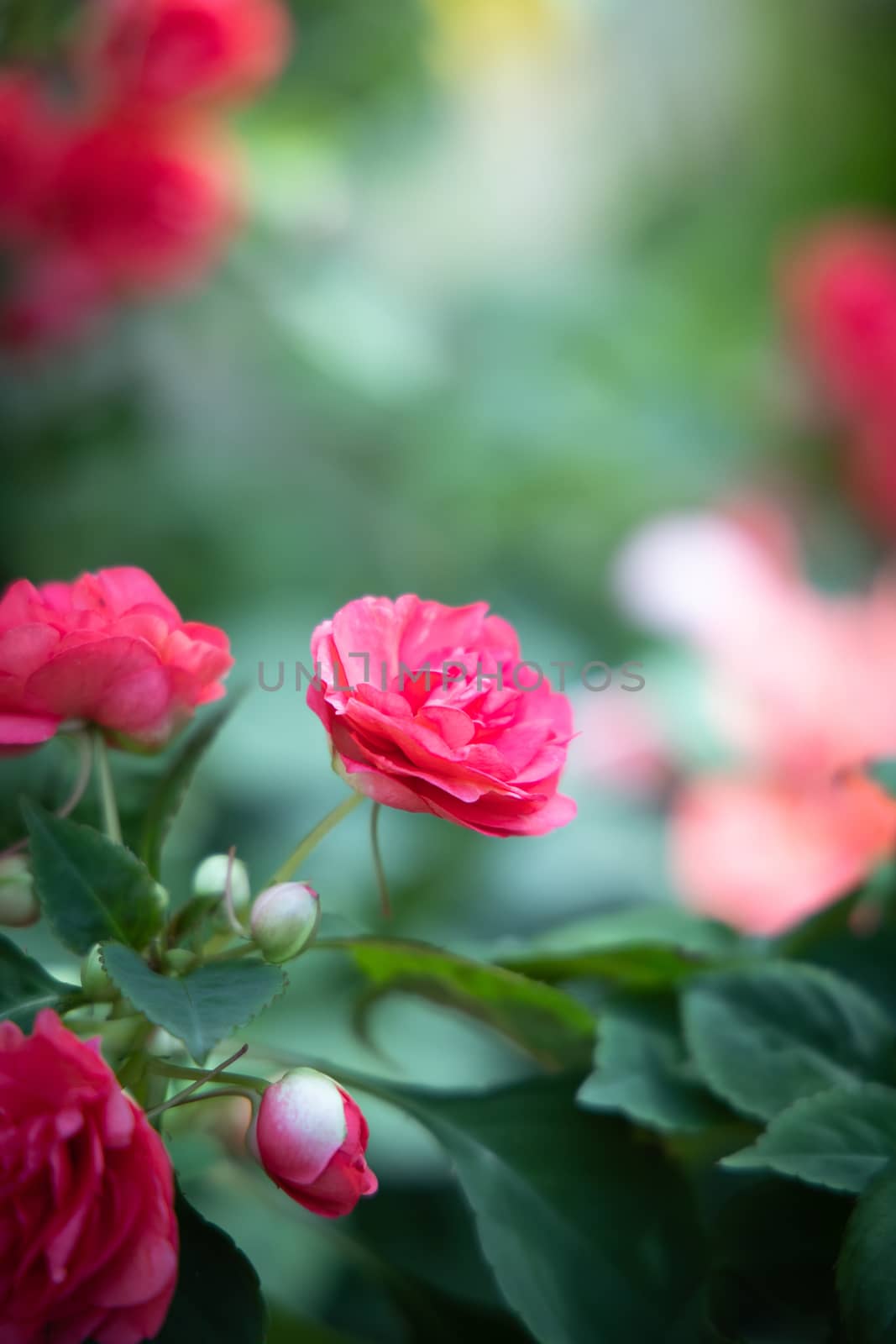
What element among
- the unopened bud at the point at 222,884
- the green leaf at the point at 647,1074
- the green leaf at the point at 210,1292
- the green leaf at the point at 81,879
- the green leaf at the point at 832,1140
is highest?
the green leaf at the point at 81,879

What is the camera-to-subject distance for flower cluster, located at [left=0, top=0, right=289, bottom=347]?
2.13 feet

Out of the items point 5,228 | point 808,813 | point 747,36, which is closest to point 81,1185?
point 808,813

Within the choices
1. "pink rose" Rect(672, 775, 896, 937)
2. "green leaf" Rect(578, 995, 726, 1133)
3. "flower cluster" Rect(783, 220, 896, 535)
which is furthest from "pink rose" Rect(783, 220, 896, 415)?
"green leaf" Rect(578, 995, 726, 1133)

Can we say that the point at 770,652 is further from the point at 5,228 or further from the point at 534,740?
the point at 5,228

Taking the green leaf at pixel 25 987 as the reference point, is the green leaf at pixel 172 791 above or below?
above

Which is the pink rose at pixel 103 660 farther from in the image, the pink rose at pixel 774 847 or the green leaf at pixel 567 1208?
the pink rose at pixel 774 847

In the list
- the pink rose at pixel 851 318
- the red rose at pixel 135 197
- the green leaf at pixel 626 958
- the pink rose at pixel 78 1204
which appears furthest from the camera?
the pink rose at pixel 851 318

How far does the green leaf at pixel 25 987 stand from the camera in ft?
0.85

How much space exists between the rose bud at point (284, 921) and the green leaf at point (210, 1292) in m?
0.06

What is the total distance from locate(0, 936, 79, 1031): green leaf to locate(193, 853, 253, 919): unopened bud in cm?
4

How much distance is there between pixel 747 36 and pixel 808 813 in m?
1.43

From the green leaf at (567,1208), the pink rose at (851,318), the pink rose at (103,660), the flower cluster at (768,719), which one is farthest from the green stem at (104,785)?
the pink rose at (851,318)

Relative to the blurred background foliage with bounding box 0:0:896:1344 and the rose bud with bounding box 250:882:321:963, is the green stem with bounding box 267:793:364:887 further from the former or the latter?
the blurred background foliage with bounding box 0:0:896:1344

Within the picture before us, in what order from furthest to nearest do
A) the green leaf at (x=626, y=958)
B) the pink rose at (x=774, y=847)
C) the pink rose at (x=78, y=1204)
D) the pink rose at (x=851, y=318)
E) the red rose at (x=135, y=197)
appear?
the pink rose at (x=851, y=318), the red rose at (x=135, y=197), the pink rose at (x=774, y=847), the green leaf at (x=626, y=958), the pink rose at (x=78, y=1204)
